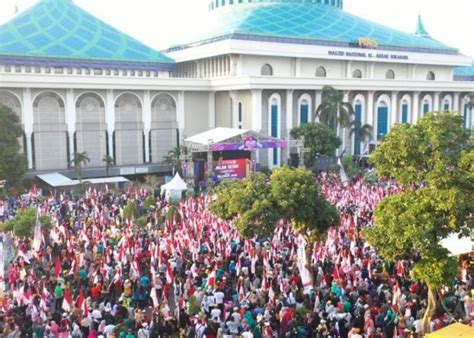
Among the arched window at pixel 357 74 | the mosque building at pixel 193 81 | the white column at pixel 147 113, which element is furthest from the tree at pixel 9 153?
the arched window at pixel 357 74

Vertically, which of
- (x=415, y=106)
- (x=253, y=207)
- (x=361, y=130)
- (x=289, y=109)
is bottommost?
(x=253, y=207)

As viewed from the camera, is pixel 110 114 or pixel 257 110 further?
pixel 257 110

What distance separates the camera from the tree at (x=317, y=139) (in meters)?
43.4

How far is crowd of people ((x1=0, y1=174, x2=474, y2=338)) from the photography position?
13.0 meters

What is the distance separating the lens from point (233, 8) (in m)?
64.1

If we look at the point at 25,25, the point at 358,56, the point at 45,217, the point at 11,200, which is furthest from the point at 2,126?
the point at 358,56

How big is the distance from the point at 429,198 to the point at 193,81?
3784 centimetres

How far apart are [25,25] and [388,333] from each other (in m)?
43.9

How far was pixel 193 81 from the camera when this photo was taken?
4853cm

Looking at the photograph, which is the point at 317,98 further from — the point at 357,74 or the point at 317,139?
the point at 357,74

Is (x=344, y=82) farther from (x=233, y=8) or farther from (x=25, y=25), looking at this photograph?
(x=25, y=25)

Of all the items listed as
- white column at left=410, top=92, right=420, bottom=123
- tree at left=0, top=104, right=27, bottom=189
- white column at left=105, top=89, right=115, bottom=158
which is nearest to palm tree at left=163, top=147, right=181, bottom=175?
white column at left=105, top=89, right=115, bottom=158

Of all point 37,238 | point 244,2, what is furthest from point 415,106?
point 37,238

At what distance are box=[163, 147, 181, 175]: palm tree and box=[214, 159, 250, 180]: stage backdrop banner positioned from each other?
7620 mm
